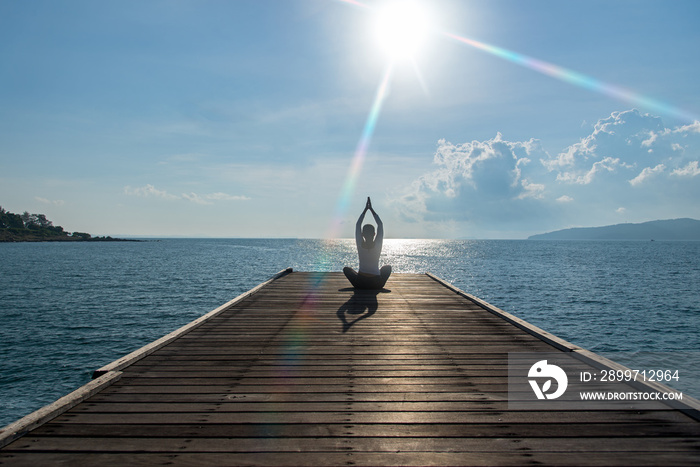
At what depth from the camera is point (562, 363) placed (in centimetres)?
617

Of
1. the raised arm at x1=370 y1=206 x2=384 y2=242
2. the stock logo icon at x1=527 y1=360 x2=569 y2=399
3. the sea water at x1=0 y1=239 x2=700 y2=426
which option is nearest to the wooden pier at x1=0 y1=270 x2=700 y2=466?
the stock logo icon at x1=527 y1=360 x2=569 y2=399

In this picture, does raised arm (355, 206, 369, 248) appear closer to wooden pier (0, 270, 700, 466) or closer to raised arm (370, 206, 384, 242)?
raised arm (370, 206, 384, 242)

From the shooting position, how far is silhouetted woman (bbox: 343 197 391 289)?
1308 cm

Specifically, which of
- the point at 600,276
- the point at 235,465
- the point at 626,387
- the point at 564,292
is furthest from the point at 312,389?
the point at 600,276

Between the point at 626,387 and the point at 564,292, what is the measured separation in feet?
113

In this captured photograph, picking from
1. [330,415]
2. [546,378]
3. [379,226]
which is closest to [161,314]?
[379,226]

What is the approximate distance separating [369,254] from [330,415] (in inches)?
350

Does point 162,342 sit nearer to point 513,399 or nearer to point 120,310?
point 513,399

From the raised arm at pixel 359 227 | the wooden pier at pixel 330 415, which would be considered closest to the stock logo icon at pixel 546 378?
the wooden pier at pixel 330 415

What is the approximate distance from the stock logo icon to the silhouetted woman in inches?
282

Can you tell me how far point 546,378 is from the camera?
5.54 meters

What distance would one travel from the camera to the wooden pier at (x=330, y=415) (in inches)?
145

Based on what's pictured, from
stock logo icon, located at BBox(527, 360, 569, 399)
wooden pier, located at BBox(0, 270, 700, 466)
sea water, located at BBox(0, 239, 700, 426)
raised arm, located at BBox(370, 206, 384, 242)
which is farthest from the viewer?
sea water, located at BBox(0, 239, 700, 426)

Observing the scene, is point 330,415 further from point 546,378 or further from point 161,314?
point 161,314
